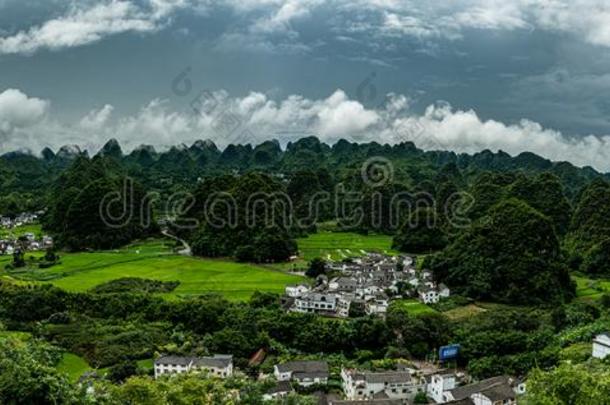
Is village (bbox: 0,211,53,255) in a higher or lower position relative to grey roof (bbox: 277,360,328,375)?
higher

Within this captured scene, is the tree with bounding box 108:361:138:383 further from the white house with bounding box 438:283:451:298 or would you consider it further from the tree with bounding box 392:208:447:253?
the tree with bounding box 392:208:447:253

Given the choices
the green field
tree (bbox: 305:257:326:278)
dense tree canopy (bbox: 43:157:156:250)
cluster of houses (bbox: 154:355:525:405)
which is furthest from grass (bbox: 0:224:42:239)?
cluster of houses (bbox: 154:355:525:405)

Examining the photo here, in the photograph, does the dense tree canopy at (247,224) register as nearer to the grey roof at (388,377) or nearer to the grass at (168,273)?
the grass at (168,273)

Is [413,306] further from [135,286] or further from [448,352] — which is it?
[135,286]

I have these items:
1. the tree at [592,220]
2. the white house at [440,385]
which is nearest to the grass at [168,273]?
the white house at [440,385]

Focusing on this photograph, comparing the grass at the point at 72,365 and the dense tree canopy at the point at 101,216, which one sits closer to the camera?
the grass at the point at 72,365

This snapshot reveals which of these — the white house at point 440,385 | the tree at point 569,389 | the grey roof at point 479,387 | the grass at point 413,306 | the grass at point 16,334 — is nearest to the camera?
the tree at point 569,389

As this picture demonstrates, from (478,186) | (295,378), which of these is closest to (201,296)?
(295,378)

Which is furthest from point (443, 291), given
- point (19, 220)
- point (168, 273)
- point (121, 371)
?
point (19, 220)
